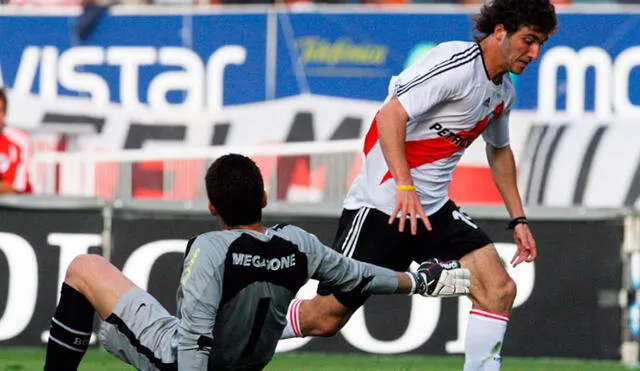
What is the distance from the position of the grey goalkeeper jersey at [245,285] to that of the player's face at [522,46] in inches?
51.8

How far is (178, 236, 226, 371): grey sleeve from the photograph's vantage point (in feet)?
17.5

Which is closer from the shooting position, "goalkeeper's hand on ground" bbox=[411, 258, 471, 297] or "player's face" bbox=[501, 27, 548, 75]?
"goalkeeper's hand on ground" bbox=[411, 258, 471, 297]

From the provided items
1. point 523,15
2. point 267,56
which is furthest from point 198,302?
point 267,56

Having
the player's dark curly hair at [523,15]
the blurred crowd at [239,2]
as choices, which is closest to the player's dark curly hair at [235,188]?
the player's dark curly hair at [523,15]

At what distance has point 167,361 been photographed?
5.54m

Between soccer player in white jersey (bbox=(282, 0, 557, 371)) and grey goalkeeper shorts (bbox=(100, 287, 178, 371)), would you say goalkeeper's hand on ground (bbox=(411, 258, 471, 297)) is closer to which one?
soccer player in white jersey (bbox=(282, 0, 557, 371))

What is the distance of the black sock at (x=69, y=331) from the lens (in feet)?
19.1

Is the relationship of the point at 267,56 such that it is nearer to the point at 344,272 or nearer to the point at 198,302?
the point at 344,272

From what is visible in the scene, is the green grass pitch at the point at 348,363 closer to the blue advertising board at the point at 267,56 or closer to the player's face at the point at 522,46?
the player's face at the point at 522,46

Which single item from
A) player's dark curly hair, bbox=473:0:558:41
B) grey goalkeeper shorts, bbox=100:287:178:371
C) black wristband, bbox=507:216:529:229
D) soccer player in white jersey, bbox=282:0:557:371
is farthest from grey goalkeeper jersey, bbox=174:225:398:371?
black wristband, bbox=507:216:529:229

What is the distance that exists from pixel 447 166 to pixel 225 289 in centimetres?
187

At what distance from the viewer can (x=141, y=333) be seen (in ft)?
18.5

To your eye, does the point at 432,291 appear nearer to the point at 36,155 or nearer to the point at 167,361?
the point at 167,361

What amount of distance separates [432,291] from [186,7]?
8.16m
